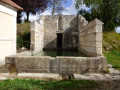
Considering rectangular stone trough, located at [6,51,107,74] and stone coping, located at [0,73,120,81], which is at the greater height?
rectangular stone trough, located at [6,51,107,74]

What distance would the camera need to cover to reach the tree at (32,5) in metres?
19.9

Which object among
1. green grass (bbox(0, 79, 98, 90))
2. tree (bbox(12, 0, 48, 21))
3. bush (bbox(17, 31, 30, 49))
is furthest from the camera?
tree (bbox(12, 0, 48, 21))

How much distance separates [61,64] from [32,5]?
18.2 metres

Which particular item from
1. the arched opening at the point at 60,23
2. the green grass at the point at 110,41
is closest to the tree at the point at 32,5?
the arched opening at the point at 60,23

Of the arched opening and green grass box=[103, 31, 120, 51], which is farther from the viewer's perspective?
the arched opening

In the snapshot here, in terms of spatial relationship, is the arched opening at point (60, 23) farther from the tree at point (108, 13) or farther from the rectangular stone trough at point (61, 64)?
the rectangular stone trough at point (61, 64)

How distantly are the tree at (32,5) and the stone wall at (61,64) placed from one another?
16.9 metres

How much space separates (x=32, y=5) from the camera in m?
20.3

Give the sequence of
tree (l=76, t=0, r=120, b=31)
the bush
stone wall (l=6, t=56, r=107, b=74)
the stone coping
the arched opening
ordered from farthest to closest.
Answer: the arched opening, tree (l=76, t=0, r=120, b=31), the bush, stone wall (l=6, t=56, r=107, b=74), the stone coping

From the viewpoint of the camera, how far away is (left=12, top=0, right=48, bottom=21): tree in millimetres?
19875

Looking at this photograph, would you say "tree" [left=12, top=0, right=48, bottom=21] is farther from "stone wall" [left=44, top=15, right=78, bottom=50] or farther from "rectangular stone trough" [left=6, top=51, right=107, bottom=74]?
"rectangular stone trough" [left=6, top=51, right=107, bottom=74]

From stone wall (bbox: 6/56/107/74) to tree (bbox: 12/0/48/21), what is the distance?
1689 cm

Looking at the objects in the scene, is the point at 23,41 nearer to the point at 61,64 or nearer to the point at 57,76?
the point at 61,64

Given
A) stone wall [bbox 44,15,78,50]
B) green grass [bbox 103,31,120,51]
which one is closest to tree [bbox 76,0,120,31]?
green grass [bbox 103,31,120,51]
